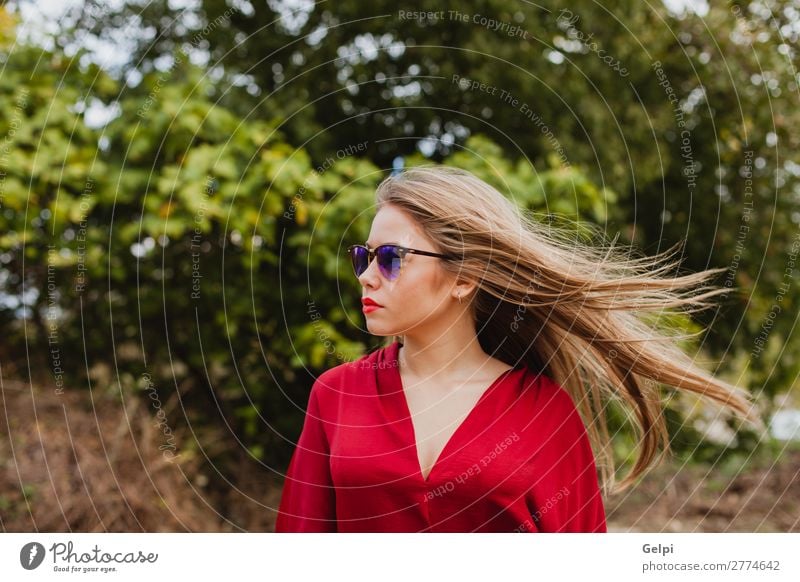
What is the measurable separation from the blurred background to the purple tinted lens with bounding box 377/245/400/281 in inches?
73.1

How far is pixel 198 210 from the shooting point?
3.83 m

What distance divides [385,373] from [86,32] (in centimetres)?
369

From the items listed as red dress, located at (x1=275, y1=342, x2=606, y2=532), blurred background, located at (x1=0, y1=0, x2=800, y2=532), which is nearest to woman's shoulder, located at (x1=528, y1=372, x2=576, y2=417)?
red dress, located at (x1=275, y1=342, x2=606, y2=532)

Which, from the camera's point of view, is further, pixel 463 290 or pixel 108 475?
pixel 108 475

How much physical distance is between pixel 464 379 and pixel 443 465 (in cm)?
25

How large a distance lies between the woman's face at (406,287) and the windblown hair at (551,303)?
0.03 meters

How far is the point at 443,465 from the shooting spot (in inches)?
70.5

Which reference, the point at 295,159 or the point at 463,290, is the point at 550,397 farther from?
the point at 295,159

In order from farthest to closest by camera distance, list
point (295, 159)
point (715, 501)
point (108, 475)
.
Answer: point (715, 501)
point (108, 475)
point (295, 159)

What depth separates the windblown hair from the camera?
6.51 ft

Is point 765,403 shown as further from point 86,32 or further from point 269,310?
point 86,32

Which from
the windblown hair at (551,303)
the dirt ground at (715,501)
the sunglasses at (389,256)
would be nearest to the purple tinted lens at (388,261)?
the sunglasses at (389,256)

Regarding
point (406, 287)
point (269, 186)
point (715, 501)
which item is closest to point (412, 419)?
point (406, 287)
